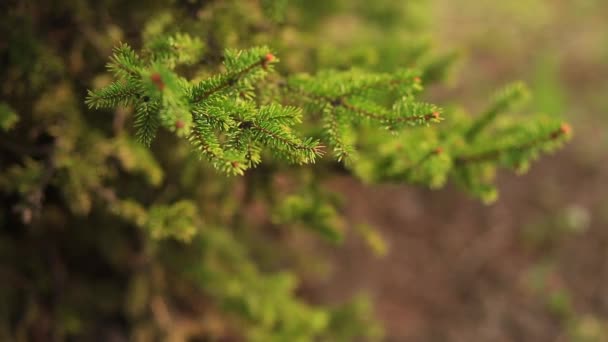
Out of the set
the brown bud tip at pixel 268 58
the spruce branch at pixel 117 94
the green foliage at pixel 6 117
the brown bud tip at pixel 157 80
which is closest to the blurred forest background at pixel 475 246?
the green foliage at pixel 6 117

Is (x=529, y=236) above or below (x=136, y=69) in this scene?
above

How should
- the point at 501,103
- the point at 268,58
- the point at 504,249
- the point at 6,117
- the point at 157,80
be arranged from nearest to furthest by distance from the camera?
the point at 157,80 < the point at 268,58 < the point at 6,117 < the point at 501,103 < the point at 504,249

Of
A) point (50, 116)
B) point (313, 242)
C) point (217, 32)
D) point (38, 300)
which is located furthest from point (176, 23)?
point (313, 242)

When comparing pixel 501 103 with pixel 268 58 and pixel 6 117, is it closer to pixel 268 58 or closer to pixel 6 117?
pixel 268 58

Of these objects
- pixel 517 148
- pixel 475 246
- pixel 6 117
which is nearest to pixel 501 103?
pixel 517 148

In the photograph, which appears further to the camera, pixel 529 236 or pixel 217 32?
pixel 529 236

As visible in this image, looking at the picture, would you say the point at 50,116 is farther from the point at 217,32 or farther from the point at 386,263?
the point at 386,263

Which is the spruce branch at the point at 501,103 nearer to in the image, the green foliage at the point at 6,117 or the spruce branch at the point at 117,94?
the spruce branch at the point at 117,94

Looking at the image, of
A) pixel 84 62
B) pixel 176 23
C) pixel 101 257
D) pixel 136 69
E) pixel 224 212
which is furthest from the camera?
pixel 101 257
